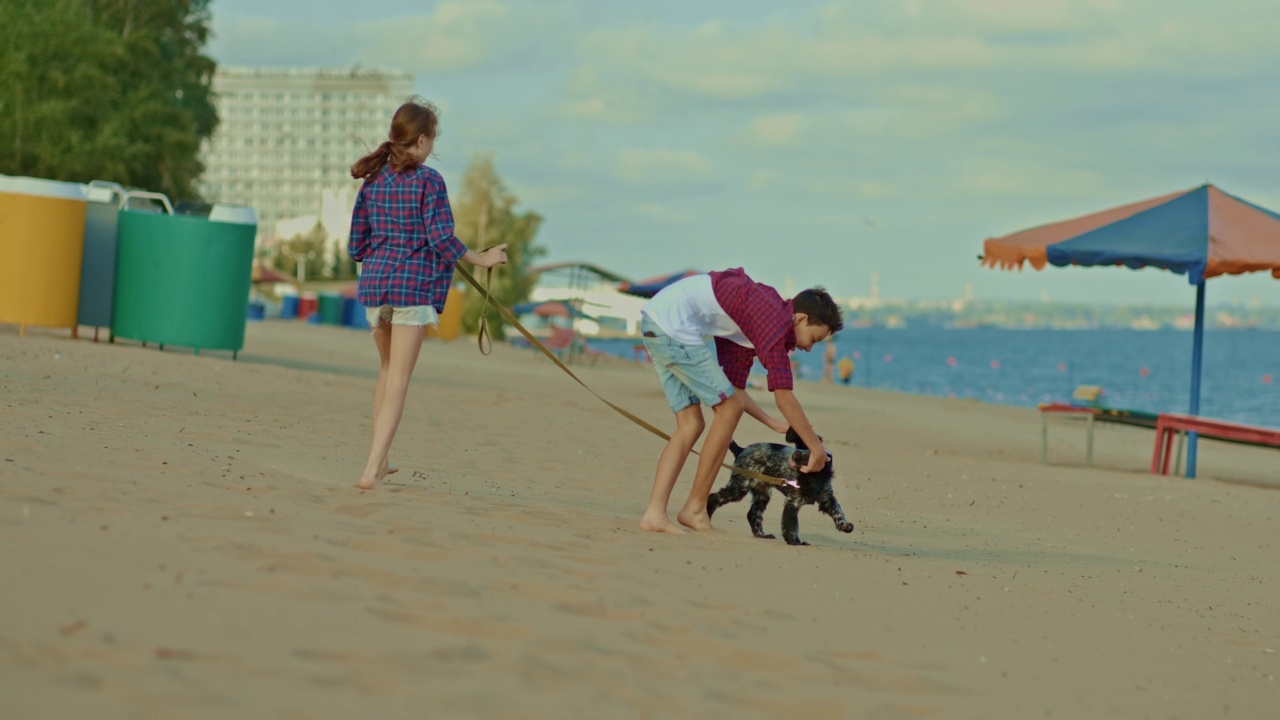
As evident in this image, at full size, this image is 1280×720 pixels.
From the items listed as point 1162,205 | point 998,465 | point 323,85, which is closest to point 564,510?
point 998,465

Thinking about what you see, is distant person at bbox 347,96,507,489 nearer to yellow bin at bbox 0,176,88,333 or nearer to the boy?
the boy

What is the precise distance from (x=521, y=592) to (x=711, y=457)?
196cm

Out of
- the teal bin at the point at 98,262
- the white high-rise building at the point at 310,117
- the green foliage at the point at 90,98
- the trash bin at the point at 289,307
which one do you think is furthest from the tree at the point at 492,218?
the white high-rise building at the point at 310,117

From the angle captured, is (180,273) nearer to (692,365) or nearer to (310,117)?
(692,365)

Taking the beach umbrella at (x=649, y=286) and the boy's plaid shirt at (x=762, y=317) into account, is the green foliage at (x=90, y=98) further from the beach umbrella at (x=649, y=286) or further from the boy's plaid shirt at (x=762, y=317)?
the boy's plaid shirt at (x=762, y=317)

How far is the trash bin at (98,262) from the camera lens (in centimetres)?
1407

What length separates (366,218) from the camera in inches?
236

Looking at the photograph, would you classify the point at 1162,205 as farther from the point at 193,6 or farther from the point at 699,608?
the point at 193,6

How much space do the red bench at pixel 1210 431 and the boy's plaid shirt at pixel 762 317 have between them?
300 inches

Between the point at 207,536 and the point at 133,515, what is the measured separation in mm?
328

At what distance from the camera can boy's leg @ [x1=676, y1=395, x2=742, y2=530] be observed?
19.2 feet

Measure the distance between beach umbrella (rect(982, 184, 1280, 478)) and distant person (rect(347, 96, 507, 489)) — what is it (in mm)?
8611

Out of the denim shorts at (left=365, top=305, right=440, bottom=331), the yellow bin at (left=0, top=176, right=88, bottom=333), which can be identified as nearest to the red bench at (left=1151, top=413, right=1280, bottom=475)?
the denim shorts at (left=365, top=305, right=440, bottom=331)

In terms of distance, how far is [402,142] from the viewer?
19.2 feet
